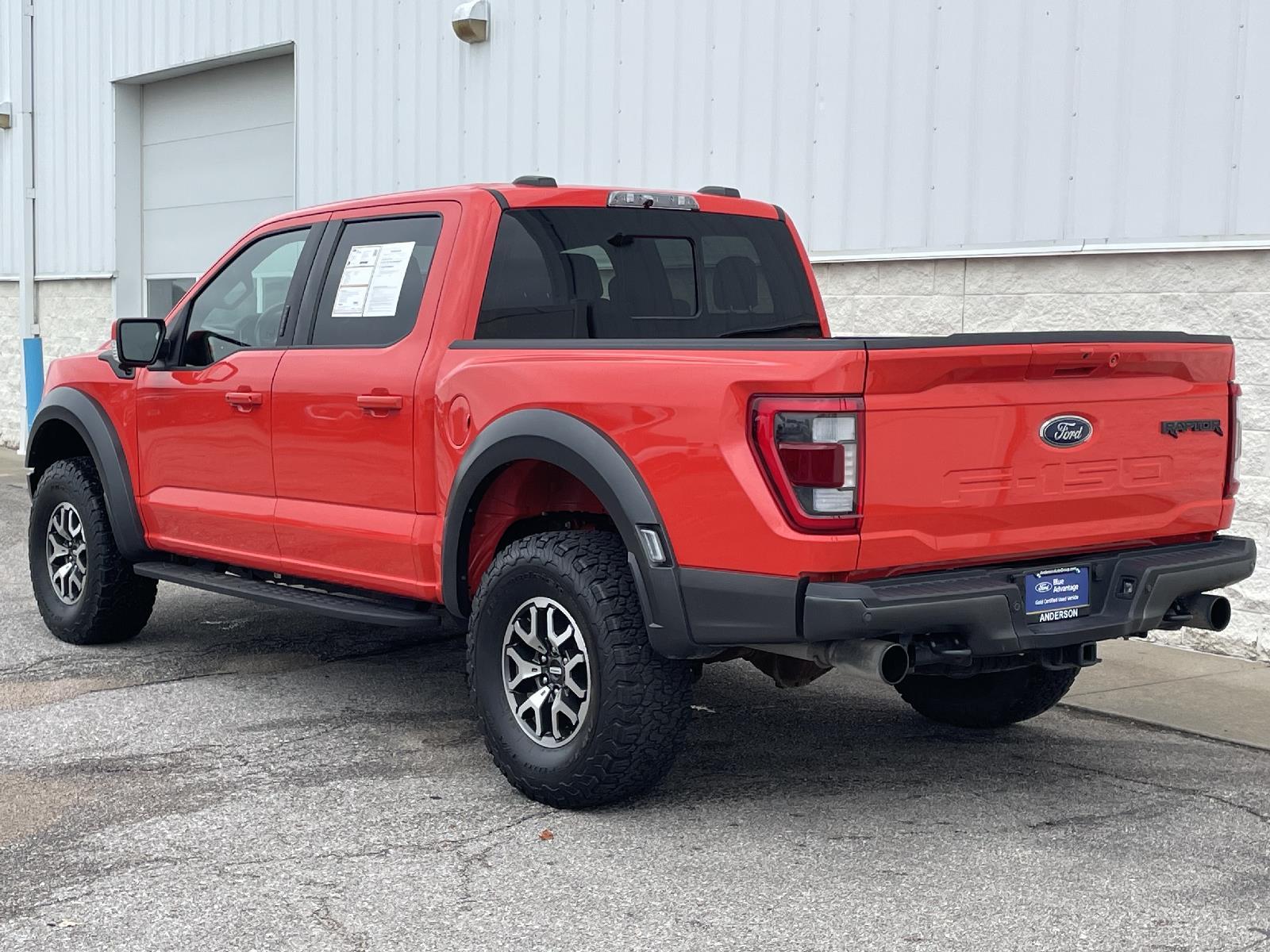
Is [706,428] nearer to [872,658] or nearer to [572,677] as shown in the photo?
[872,658]

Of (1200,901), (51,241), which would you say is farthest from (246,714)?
(51,241)

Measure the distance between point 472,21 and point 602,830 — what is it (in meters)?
7.98

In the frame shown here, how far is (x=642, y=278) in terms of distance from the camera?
226 inches

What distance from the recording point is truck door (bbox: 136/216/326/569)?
609cm

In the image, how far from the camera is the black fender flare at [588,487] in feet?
14.6

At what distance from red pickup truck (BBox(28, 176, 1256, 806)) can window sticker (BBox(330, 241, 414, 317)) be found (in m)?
0.01

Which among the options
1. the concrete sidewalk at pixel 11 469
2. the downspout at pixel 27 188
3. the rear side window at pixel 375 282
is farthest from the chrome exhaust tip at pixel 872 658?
the downspout at pixel 27 188

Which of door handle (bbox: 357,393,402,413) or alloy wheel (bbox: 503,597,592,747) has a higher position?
door handle (bbox: 357,393,402,413)

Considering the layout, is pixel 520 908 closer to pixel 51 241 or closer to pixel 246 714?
pixel 246 714

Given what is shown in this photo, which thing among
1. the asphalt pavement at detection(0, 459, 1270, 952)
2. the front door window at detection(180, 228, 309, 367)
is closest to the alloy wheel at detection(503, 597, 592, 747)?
the asphalt pavement at detection(0, 459, 1270, 952)

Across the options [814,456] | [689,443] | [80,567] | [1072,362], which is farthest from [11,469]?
[1072,362]

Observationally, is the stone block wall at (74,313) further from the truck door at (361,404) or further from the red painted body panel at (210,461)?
the truck door at (361,404)

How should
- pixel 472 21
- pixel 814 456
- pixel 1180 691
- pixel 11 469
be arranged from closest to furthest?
pixel 814 456 < pixel 1180 691 < pixel 472 21 < pixel 11 469

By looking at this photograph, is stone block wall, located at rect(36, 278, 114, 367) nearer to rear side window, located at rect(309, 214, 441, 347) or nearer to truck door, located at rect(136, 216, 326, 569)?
truck door, located at rect(136, 216, 326, 569)
